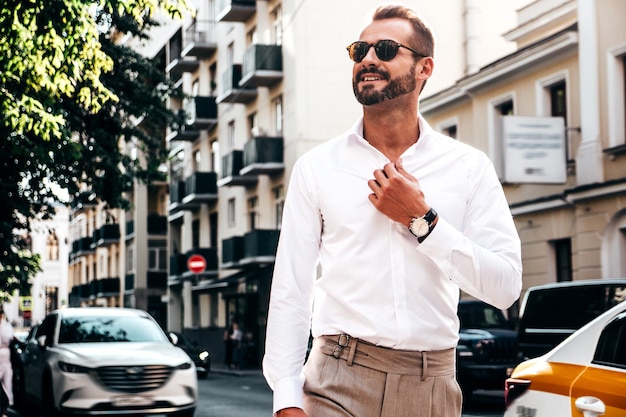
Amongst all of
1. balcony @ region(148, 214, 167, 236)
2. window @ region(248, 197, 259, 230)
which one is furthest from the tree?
balcony @ region(148, 214, 167, 236)

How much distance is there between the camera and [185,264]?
49.2 m

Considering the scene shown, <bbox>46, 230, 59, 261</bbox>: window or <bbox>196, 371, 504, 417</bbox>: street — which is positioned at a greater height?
<bbox>46, 230, 59, 261</bbox>: window

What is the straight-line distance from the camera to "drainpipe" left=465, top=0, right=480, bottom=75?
36812mm

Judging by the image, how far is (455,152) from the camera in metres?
3.20

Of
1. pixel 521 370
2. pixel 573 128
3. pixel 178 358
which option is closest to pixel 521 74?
pixel 573 128

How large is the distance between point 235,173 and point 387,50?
36.9 m

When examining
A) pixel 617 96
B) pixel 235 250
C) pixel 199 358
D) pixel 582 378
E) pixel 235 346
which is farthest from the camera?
pixel 235 250

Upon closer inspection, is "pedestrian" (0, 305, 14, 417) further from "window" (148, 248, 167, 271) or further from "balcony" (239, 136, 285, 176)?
"window" (148, 248, 167, 271)

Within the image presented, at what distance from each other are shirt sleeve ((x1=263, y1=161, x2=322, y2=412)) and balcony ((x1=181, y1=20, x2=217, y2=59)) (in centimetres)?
4298

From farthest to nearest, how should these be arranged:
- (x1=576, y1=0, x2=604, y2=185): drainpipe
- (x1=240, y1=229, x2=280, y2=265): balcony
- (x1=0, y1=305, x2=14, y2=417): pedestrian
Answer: (x1=240, y1=229, x2=280, y2=265): balcony, (x1=576, y1=0, x2=604, y2=185): drainpipe, (x1=0, y1=305, x2=14, y2=417): pedestrian

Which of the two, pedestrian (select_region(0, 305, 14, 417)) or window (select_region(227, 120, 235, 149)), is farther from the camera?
window (select_region(227, 120, 235, 149))

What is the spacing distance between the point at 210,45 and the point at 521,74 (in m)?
22.8

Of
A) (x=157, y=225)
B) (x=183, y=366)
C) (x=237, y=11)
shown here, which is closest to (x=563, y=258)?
(x=183, y=366)

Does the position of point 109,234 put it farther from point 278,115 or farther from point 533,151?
point 533,151
